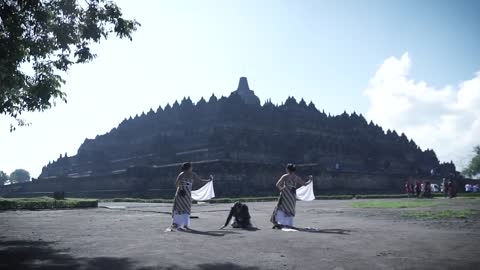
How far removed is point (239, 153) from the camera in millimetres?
Answer: 36906

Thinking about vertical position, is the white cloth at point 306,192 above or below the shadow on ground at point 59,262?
above

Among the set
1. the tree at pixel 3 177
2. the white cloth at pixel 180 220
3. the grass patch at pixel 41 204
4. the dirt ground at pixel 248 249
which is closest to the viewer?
the dirt ground at pixel 248 249

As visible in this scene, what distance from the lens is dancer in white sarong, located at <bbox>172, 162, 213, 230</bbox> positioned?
8.52m

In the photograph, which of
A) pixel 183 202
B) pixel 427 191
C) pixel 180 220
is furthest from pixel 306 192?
pixel 427 191

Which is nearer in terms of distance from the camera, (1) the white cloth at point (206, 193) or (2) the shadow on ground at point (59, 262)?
(2) the shadow on ground at point (59, 262)

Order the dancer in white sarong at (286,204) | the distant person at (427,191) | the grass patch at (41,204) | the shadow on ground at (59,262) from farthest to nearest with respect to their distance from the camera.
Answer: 1. the distant person at (427,191)
2. the grass patch at (41,204)
3. the dancer in white sarong at (286,204)
4. the shadow on ground at (59,262)

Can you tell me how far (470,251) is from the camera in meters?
5.22

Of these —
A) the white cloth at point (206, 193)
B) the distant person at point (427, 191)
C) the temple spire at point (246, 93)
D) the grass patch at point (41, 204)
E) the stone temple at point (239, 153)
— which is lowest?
the grass patch at point (41, 204)

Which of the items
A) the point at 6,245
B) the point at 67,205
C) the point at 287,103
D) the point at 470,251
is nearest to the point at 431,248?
the point at 470,251

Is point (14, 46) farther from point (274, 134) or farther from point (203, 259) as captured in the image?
point (274, 134)

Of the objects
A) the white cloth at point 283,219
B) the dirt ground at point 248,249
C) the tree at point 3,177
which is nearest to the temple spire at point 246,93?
the white cloth at point 283,219

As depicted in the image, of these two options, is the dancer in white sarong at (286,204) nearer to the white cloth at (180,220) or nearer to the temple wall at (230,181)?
the white cloth at (180,220)

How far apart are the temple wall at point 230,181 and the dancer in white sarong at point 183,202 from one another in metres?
18.5

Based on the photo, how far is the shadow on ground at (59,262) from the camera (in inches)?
177
